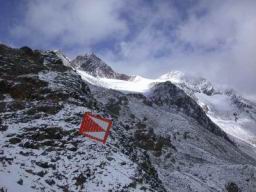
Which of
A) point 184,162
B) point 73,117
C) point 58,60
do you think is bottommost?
point 184,162

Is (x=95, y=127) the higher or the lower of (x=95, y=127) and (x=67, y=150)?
the higher

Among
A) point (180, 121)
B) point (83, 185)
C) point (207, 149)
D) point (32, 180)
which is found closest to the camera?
point (32, 180)

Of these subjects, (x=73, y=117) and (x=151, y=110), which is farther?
(x=151, y=110)

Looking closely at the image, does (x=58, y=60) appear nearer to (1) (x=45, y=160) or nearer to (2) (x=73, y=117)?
(2) (x=73, y=117)

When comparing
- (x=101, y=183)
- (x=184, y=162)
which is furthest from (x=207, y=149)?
(x=101, y=183)

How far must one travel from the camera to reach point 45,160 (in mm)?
31750

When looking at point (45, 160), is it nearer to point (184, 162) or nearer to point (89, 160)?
point (89, 160)

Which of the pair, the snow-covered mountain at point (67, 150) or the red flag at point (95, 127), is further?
the snow-covered mountain at point (67, 150)

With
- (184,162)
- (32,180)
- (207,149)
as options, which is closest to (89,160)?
(32,180)

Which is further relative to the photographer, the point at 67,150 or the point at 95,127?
the point at 67,150

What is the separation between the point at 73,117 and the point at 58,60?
26001mm

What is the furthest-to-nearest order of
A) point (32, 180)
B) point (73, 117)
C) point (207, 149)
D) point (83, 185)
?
point (207, 149), point (73, 117), point (83, 185), point (32, 180)

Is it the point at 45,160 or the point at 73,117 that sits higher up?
the point at 73,117

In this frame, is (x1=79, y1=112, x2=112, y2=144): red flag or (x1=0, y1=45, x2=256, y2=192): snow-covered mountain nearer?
(x1=79, y1=112, x2=112, y2=144): red flag
